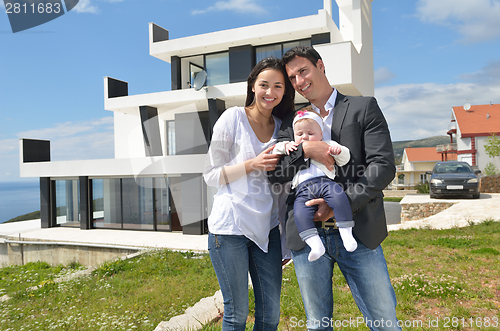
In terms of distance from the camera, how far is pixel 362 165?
211 cm

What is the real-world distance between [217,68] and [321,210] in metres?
15.1

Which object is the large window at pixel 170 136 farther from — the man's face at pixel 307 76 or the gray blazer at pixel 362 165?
the gray blazer at pixel 362 165

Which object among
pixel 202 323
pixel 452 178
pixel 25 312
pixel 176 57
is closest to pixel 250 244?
pixel 202 323

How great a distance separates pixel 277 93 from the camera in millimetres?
2412

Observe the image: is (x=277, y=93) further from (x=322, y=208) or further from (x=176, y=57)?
(x=176, y=57)

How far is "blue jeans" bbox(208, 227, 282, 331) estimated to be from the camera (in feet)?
7.54

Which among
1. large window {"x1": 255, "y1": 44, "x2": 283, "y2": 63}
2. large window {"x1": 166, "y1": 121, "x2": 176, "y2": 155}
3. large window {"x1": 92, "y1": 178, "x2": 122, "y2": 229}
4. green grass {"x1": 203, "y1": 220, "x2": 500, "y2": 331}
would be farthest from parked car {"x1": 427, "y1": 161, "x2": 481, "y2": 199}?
large window {"x1": 92, "y1": 178, "x2": 122, "y2": 229}

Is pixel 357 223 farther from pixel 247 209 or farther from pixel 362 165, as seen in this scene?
pixel 247 209

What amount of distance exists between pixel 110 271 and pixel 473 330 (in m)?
8.17

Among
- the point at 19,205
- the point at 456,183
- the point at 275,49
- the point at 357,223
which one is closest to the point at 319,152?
the point at 357,223

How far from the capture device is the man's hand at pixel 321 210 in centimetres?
202

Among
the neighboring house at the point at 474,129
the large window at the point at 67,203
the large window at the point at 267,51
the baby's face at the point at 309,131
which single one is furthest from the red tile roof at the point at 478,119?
the baby's face at the point at 309,131

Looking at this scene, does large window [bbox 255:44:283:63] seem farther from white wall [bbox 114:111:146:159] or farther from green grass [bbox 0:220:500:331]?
green grass [bbox 0:220:500:331]

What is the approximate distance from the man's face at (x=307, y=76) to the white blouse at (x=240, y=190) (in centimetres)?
46
